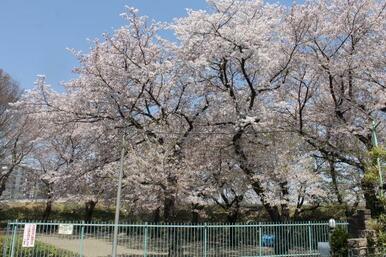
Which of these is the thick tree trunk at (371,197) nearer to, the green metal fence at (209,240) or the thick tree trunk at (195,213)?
the green metal fence at (209,240)

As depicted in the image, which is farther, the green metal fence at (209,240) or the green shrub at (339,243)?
the green metal fence at (209,240)

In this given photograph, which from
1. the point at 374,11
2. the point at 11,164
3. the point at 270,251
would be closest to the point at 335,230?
the point at 270,251

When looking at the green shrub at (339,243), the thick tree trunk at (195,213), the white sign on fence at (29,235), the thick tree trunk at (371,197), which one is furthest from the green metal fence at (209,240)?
the thick tree trunk at (195,213)

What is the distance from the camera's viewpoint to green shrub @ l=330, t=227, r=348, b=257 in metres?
14.5

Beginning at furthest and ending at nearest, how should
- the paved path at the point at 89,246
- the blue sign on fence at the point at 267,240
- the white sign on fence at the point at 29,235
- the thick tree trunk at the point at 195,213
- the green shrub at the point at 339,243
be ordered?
the thick tree trunk at the point at 195,213
the blue sign on fence at the point at 267,240
the paved path at the point at 89,246
the green shrub at the point at 339,243
the white sign on fence at the point at 29,235

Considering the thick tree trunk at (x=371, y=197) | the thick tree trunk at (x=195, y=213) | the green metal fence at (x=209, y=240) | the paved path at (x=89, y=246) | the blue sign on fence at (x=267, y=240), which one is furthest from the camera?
the thick tree trunk at (x=195, y=213)

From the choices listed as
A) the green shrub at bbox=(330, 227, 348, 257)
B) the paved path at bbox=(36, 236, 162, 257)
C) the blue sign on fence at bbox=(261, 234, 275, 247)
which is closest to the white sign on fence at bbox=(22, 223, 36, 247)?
the paved path at bbox=(36, 236, 162, 257)

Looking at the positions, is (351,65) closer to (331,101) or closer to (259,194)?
(331,101)

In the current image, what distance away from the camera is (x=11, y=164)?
31.8m

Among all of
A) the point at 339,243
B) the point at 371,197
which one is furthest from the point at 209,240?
the point at 371,197

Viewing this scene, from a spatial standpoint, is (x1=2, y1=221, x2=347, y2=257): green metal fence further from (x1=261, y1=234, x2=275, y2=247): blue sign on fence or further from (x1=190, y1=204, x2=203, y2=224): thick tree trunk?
(x1=190, y1=204, x2=203, y2=224): thick tree trunk

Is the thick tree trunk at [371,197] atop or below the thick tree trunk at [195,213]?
atop

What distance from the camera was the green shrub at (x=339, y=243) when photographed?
1453cm

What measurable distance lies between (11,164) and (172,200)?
62.1 ft
